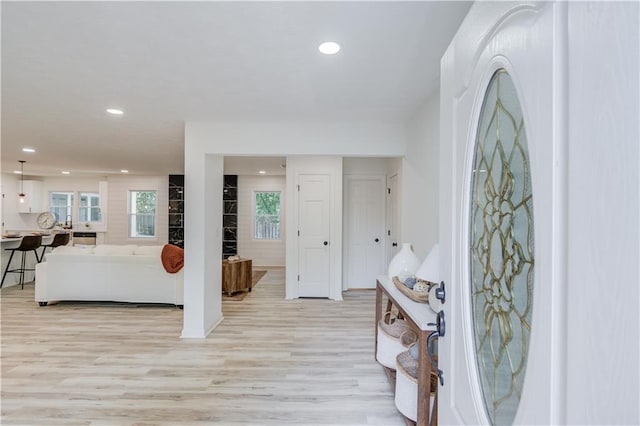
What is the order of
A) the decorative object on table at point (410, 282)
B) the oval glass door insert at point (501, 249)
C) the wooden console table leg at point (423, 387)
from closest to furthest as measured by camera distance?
the oval glass door insert at point (501, 249), the wooden console table leg at point (423, 387), the decorative object on table at point (410, 282)

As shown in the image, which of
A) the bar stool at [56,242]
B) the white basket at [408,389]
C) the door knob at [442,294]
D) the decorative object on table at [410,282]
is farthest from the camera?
the bar stool at [56,242]

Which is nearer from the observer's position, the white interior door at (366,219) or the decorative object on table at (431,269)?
the decorative object on table at (431,269)

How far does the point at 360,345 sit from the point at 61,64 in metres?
3.50

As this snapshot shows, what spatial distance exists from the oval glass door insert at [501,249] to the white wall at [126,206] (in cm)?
942

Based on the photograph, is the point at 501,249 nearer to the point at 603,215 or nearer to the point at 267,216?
the point at 603,215

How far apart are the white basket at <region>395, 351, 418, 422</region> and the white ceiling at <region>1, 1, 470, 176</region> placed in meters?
1.91

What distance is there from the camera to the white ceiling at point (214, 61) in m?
1.68

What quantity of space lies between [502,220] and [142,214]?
9.99 m

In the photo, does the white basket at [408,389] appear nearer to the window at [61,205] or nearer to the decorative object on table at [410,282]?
the decorative object on table at [410,282]

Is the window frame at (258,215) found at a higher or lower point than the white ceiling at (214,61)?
lower

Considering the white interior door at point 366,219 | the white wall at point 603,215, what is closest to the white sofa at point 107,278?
the white interior door at point 366,219

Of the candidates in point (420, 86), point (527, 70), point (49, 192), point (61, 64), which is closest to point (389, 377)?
point (420, 86)

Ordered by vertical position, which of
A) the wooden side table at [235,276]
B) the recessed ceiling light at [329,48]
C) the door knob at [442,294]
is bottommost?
the wooden side table at [235,276]

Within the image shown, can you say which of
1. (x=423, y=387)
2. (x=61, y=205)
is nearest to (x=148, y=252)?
(x=423, y=387)
